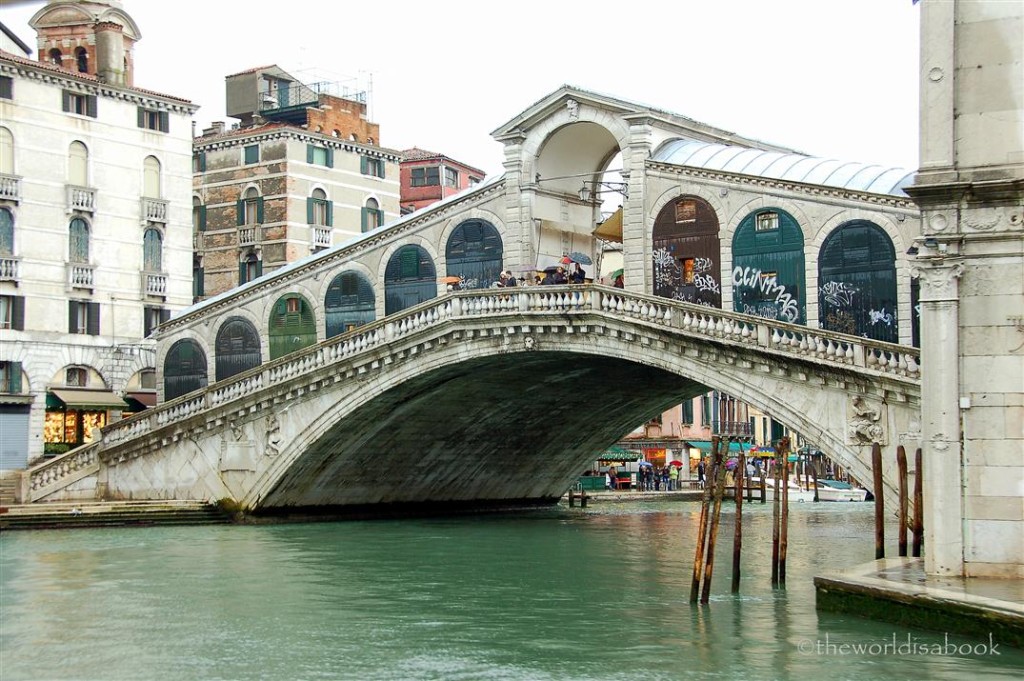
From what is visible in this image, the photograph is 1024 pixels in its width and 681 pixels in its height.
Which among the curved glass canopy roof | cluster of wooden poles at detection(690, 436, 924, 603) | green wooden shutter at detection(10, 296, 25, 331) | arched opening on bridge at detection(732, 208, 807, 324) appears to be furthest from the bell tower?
cluster of wooden poles at detection(690, 436, 924, 603)

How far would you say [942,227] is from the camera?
16.9 metres

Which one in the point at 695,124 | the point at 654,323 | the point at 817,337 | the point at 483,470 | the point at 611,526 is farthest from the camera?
the point at 483,470

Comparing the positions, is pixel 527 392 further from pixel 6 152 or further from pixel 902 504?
pixel 902 504

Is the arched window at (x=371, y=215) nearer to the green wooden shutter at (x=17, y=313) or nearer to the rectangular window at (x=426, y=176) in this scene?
the rectangular window at (x=426, y=176)

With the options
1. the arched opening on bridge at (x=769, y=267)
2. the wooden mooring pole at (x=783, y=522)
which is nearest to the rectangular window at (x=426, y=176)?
the arched opening on bridge at (x=769, y=267)

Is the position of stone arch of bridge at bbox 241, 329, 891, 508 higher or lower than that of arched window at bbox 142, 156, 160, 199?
lower

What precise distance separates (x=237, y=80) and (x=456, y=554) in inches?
1105

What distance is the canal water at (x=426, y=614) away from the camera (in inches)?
608

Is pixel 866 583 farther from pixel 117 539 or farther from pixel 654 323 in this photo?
pixel 117 539

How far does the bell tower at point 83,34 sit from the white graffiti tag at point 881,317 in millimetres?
21610

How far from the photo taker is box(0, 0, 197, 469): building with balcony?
123 feet

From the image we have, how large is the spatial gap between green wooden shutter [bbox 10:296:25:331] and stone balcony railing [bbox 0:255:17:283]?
0.48 meters

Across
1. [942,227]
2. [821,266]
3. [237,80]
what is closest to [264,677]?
[942,227]

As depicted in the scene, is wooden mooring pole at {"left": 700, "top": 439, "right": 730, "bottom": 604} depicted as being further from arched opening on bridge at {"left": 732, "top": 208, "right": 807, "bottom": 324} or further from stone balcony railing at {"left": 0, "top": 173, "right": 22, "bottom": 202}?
stone balcony railing at {"left": 0, "top": 173, "right": 22, "bottom": 202}
